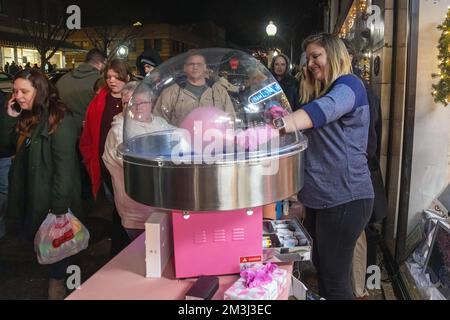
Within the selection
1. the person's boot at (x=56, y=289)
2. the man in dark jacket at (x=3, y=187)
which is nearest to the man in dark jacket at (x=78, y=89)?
the man in dark jacket at (x=3, y=187)

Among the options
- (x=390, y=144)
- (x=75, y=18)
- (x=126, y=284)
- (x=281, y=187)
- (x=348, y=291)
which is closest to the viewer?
(x=281, y=187)

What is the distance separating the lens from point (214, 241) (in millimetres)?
1833

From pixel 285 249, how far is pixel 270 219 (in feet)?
1.41

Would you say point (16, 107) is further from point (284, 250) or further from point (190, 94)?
point (284, 250)

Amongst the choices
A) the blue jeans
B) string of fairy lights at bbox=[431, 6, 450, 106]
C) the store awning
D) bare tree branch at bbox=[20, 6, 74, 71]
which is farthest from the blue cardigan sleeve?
the store awning

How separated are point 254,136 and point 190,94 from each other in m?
0.44

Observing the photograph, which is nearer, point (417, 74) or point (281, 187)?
point (281, 187)

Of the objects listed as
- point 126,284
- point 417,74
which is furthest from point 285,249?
point 417,74

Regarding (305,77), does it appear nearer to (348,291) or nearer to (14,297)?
(348,291)

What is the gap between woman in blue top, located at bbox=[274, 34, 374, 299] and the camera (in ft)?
7.04

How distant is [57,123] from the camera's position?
3.05 meters

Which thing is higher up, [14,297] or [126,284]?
[126,284]

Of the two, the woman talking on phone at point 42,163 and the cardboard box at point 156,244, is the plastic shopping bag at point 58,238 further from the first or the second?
the cardboard box at point 156,244

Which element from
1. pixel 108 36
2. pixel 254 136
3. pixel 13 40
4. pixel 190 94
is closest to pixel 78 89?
pixel 190 94
